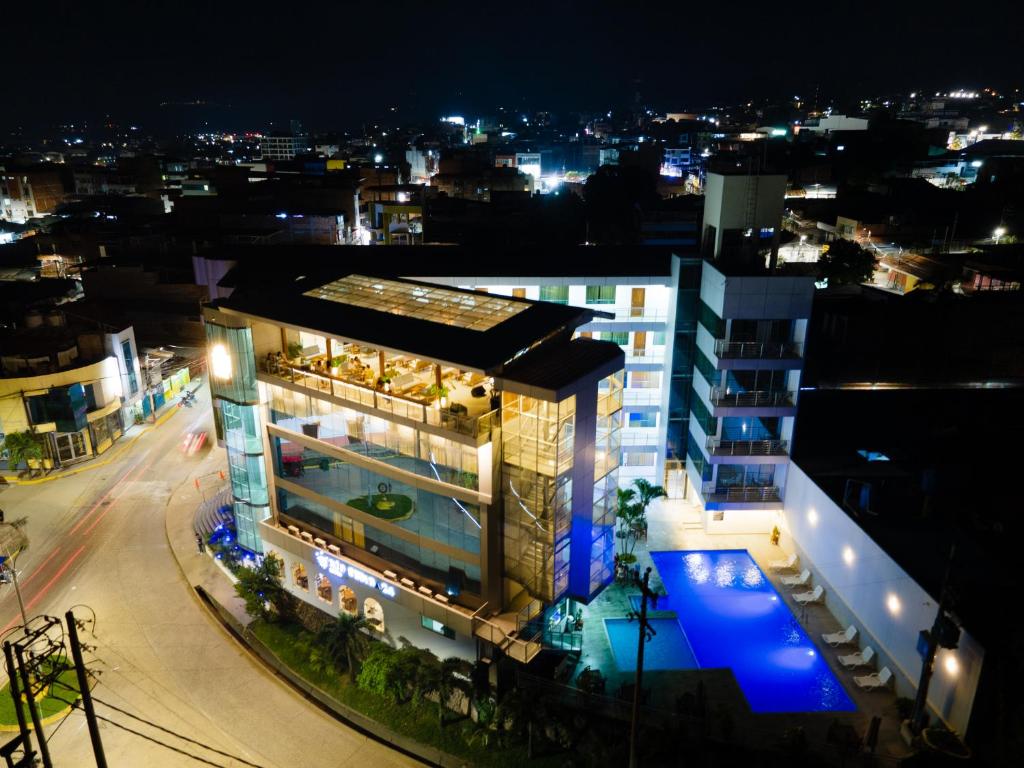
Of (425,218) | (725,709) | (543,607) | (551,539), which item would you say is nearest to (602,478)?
(551,539)

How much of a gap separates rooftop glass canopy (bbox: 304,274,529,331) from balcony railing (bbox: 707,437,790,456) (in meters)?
12.8

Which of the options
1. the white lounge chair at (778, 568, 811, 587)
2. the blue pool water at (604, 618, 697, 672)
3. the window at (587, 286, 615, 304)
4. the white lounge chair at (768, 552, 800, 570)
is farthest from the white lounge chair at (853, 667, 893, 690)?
the window at (587, 286, 615, 304)

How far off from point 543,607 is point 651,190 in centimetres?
9638

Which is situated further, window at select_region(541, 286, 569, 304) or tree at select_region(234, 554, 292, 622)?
window at select_region(541, 286, 569, 304)

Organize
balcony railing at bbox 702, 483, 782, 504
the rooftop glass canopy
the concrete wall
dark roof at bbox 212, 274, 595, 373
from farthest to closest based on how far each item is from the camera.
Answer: balcony railing at bbox 702, 483, 782, 504
the rooftop glass canopy
dark roof at bbox 212, 274, 595, 373
the concrete wall

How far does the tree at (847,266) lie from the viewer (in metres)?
56.8

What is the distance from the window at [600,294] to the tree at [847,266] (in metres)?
28.1

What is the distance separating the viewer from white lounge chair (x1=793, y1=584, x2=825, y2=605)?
1188 inches

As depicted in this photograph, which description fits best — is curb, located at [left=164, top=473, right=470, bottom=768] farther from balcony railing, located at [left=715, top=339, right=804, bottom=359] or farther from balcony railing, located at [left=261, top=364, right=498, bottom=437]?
balcony railing, located at [left=715, top=339, right=804, bottom=359]

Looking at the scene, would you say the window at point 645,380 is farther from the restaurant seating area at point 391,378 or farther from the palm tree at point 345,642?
the palm tree at point 345,642

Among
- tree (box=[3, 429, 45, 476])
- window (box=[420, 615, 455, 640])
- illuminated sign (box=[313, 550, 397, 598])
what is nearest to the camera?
window (box=[420, 615, 455, 640])

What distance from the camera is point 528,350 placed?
959 inches

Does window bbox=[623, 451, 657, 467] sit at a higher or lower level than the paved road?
higher

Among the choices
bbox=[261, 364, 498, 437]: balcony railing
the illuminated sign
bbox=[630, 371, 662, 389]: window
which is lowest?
the illuminated sign
